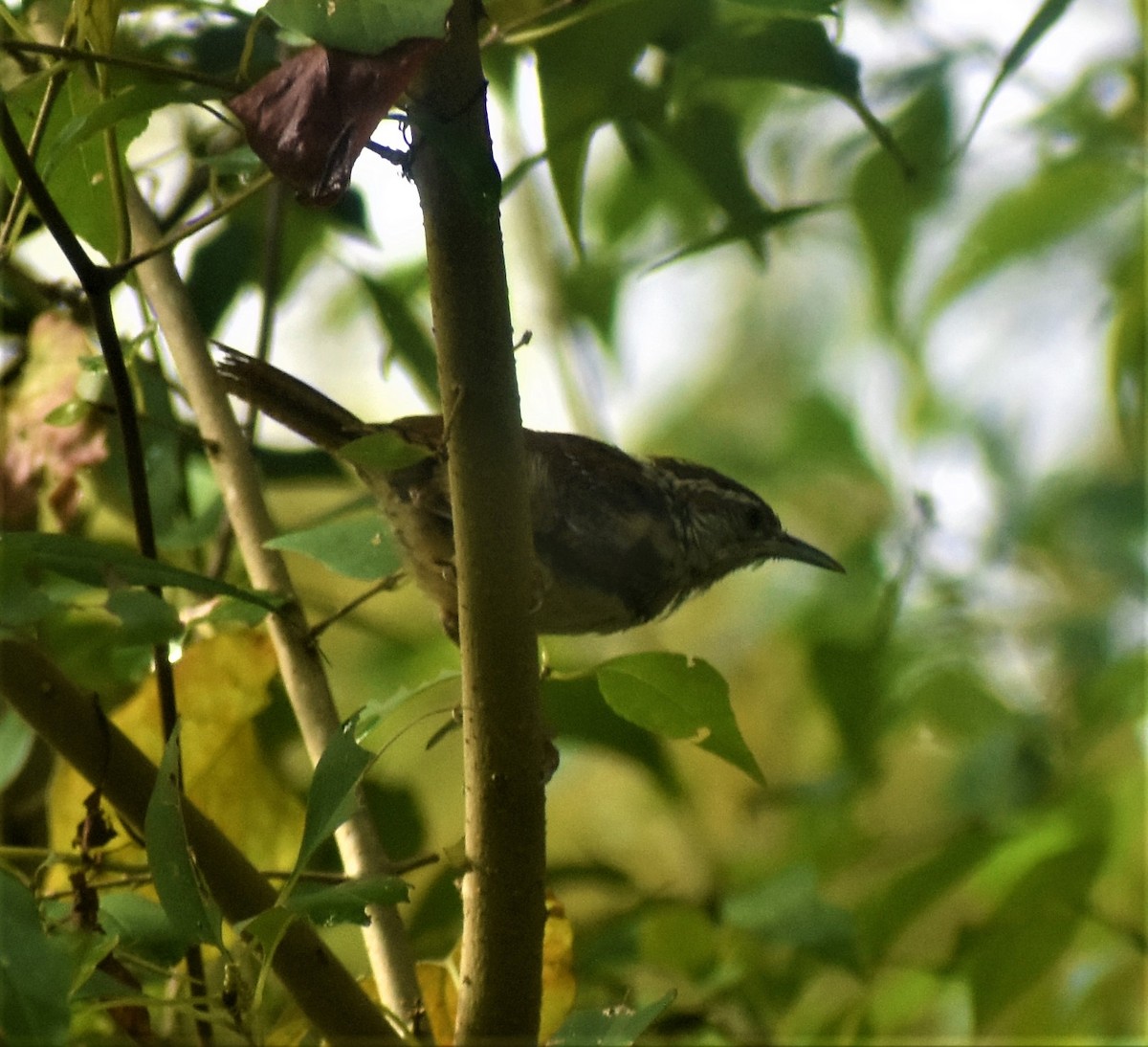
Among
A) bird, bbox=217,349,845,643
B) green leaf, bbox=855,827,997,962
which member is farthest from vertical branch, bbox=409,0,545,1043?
green leaf, bbox=855,827,997,962

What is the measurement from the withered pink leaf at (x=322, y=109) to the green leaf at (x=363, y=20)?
0.04 feet

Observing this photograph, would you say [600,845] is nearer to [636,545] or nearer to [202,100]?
[636,545]

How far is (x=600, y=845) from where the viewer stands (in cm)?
465

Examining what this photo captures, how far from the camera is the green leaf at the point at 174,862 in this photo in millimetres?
1204

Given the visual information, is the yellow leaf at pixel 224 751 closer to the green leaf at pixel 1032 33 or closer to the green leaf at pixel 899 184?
the green leaf at pixel 1032 33

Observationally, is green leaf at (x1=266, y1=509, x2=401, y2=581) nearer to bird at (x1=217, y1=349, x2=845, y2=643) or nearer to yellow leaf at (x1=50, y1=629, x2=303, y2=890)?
bird at (x1=217, y1=349, x2=845, y2=643)

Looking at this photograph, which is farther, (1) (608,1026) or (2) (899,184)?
(2) (899,184)

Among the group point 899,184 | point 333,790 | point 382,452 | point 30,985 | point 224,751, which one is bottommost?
point 30,985

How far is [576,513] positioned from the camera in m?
2.35

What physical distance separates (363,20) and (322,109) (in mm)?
77

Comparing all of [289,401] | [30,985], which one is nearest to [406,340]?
[289,401]

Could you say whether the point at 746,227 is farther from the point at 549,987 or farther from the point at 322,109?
the point at 549,987

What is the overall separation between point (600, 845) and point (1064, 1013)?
2.19 m

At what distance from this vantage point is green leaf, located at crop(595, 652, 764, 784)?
4.75ft
